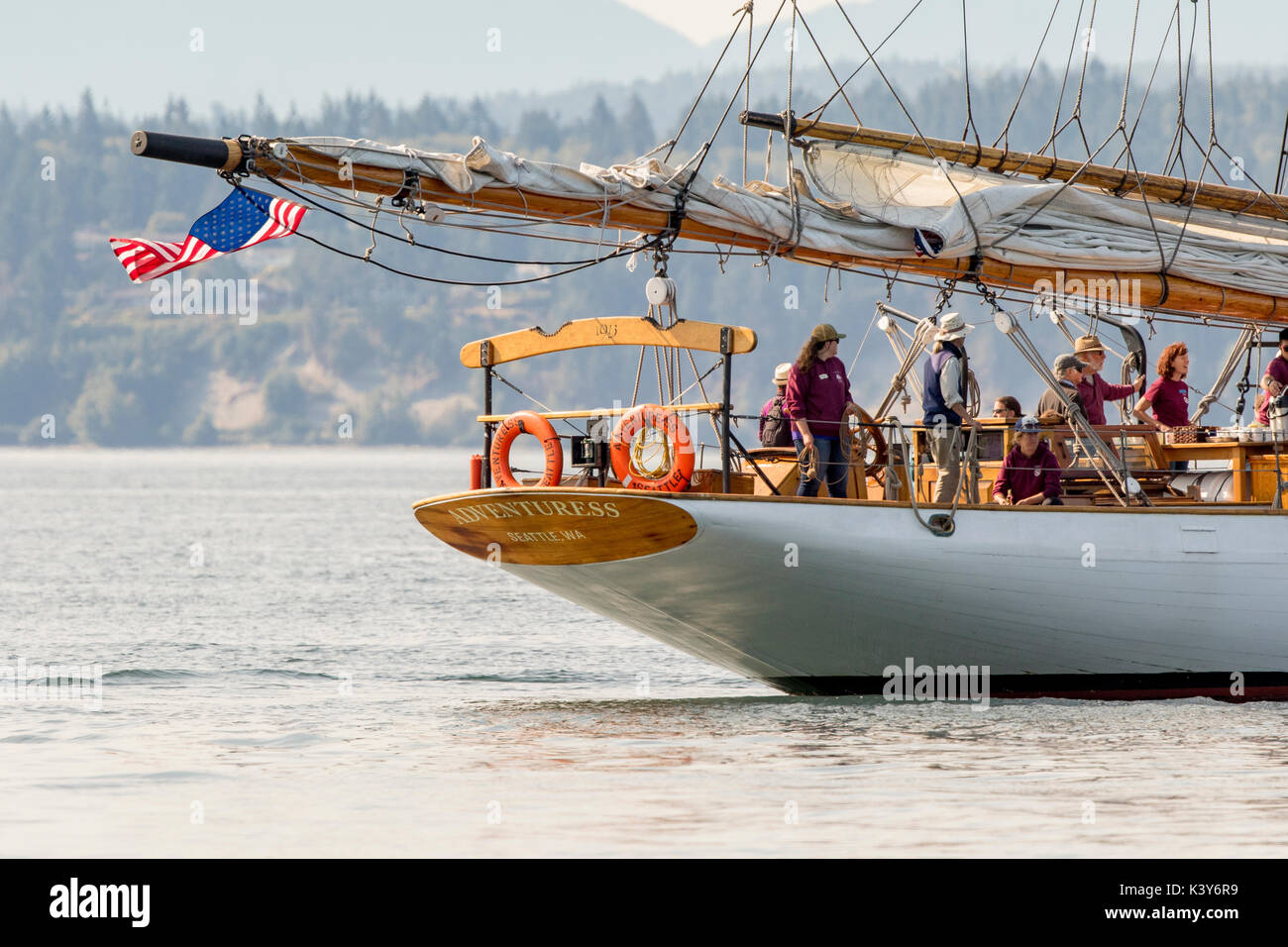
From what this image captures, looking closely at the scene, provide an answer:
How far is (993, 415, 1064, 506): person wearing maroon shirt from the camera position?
14.2 m

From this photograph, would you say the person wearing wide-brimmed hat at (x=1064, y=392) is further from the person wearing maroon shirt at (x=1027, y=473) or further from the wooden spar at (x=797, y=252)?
the wooden spar at (x=797, y=252)

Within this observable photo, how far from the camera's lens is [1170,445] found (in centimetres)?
1520

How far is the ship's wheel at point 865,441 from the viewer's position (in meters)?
14.1

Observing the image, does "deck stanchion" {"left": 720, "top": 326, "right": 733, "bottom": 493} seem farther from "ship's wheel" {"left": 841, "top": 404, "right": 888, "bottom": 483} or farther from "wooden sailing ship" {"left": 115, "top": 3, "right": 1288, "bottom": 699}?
"ship's wheel" {"left": 841, "top": 404, "right": 888, "bottom": 483}

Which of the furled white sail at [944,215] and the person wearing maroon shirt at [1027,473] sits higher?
the furled white sail at [944,215]

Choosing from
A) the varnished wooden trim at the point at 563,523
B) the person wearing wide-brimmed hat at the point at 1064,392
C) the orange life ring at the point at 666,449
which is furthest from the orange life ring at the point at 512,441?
the person wearing wide-brimmed hat at the point at 1064,392

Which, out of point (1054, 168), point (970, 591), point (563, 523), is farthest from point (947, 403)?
point (1054, 168)

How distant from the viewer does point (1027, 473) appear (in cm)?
1434

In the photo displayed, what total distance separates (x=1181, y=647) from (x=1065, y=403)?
2.15 m

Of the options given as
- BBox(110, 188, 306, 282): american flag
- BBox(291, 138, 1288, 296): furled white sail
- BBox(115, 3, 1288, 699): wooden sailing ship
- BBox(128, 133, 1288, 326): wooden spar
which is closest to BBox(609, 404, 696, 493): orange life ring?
BBox(115, 3, 1288, 699): wooden sailing ship

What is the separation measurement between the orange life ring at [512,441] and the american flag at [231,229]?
223cm

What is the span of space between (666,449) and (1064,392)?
3.22 meters

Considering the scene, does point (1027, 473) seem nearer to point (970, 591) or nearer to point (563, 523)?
point (970, 591)
